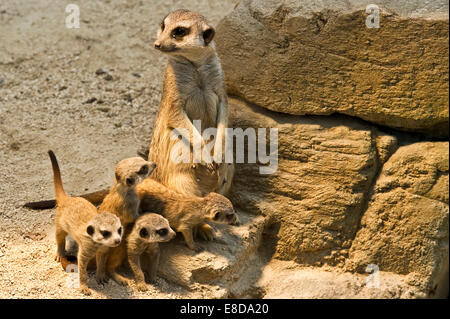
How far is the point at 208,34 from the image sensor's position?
4.03 meters

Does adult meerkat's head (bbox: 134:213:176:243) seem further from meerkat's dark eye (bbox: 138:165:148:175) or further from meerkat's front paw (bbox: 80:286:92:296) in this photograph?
meerkat's front paw (bbox: 80:286:92:296)

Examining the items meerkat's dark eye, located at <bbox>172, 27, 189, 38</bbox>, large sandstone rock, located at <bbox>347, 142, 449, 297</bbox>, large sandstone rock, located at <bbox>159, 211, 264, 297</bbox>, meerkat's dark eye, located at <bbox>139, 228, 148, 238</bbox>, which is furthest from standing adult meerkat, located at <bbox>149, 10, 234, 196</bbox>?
large sandstone rock, located at <bbox>347, 142, 449, 297</bbox>

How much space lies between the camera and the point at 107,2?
6773mm

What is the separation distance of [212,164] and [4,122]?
2.04 m

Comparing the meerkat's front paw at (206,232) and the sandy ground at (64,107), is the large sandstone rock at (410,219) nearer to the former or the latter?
the meerkat's front paw at (206,232)

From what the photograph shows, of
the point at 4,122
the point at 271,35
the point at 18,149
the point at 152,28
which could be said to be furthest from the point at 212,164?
the point at 152,28

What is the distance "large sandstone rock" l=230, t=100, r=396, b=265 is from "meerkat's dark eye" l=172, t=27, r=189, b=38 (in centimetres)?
105

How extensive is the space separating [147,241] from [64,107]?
7.63 ft

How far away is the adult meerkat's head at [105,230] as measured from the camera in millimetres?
3406

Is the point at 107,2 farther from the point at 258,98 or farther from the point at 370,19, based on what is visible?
the point at 370,19

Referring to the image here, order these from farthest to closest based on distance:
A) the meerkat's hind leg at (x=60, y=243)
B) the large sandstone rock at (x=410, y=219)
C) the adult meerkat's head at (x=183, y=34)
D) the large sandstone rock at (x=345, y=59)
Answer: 1. the large sandstone rock at (x=410, y=219)
2. the large sandstone rock at (x=345, y=59)
3. the adult meerkat's head at (x=183, y=34)
4. the meerkat's hind leg at (x=60, y=243)

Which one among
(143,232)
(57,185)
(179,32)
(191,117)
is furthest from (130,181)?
(179,32)

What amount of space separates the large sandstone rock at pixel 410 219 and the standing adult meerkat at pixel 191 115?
1.11 m

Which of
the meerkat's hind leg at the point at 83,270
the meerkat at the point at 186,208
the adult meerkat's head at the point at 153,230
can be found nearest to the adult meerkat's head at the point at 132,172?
the adult meerkat's head at the point at 153,230
